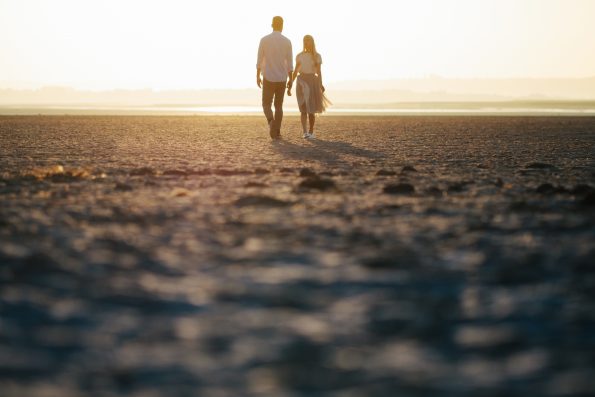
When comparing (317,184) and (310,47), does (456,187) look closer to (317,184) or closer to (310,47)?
(317,184)

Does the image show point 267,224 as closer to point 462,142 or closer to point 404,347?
point 404,347

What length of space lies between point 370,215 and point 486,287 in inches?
81.7

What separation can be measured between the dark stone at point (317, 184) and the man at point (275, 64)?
8414 mm

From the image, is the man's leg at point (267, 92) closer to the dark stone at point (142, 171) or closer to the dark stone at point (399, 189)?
the dark stone at point (142, 171)

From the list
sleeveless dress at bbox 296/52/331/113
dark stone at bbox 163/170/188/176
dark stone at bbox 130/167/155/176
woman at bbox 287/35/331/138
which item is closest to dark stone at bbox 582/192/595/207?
dark stone at bbox 163/170/188/176

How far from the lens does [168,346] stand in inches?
108

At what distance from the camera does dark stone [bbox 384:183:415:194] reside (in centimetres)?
697

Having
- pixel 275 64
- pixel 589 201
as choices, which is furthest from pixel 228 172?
pixel 275 64

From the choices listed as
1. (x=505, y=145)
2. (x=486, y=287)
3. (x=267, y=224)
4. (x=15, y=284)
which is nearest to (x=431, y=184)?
(x=267, y=224)

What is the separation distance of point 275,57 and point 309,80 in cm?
147

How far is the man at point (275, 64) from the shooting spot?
1555 cm

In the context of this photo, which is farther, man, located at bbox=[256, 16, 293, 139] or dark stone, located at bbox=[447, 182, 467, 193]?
man, located at bbox=[256, 16, 293, 139]

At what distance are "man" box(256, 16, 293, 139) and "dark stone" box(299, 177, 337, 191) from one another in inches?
331

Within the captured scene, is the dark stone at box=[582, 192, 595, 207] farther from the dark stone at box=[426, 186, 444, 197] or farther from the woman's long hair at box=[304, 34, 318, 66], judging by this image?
the woman's long hair at box=[304, 34, 318, 66]
